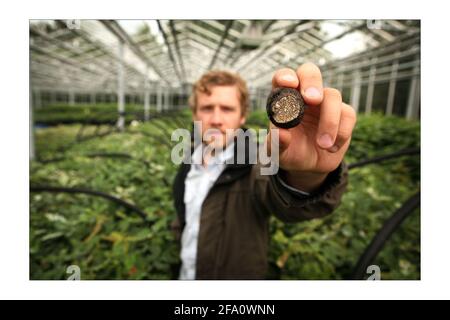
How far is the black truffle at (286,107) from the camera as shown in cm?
29

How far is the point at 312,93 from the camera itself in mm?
283

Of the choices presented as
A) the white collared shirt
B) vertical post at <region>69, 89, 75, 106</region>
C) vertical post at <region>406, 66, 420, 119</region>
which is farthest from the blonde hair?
vertical post at <region>69, 89, 75, 106</region>

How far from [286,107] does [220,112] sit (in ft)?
1.80

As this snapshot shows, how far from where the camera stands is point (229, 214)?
30.4 inches

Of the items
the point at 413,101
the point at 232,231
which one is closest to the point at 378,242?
the point at 232,231

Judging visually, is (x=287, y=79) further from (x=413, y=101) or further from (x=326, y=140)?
(x=413, y=101)

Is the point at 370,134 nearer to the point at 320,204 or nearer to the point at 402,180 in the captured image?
the point at 402,180

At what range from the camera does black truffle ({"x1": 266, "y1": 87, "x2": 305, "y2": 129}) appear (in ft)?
0.95

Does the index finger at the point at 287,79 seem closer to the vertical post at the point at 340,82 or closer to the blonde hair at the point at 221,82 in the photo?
the blonde hair at the point at 221,82

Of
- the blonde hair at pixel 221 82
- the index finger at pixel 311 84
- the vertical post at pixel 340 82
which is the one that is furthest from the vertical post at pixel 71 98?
the index finger at pixel 311 84

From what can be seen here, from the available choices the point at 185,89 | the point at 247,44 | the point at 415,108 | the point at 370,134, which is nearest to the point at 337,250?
the point at 247,44

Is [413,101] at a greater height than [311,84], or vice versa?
[413,101]

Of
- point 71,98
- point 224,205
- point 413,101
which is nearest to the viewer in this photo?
point 224,205

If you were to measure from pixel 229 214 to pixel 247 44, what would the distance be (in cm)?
102
